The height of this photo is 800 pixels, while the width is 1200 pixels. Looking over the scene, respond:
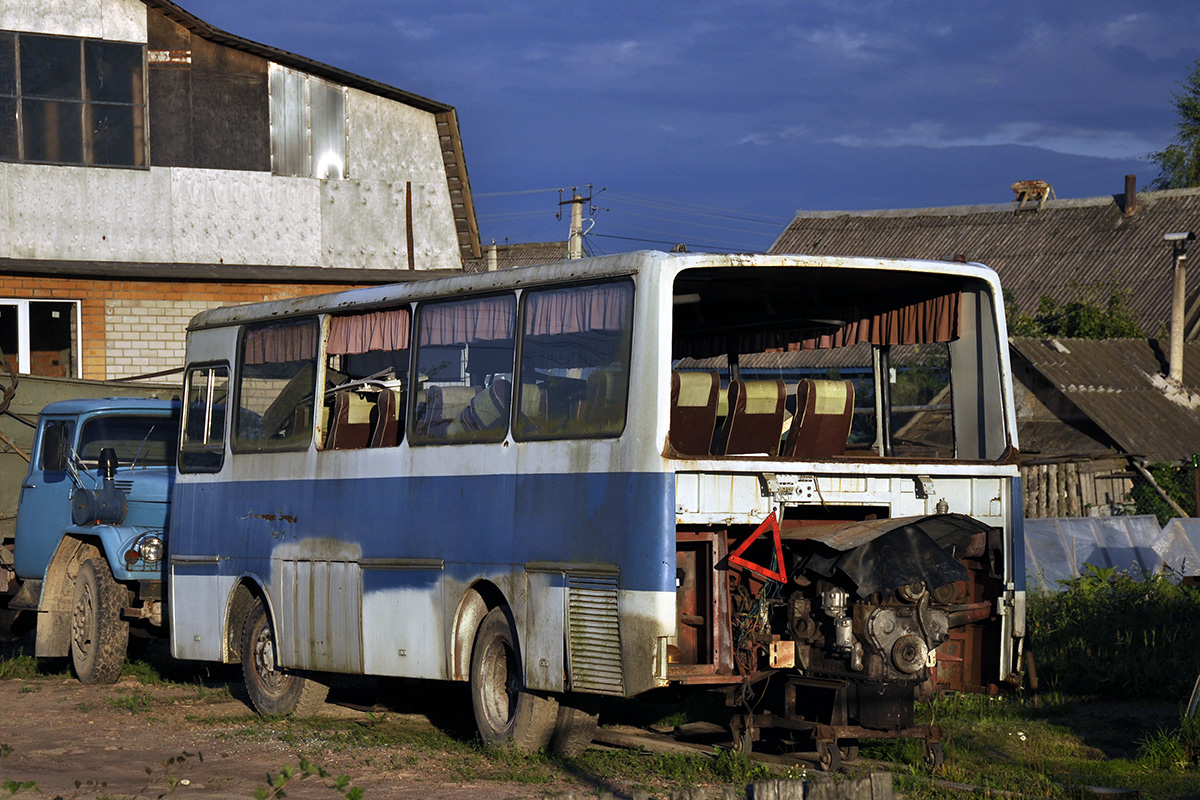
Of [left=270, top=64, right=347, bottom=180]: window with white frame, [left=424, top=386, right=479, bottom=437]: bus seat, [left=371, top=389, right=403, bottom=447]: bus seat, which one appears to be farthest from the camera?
[left=270, top=64, right=347, bottom=180]: window with white frame

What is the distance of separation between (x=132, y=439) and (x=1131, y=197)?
32.0m

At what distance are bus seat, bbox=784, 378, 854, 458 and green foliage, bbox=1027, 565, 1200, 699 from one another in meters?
3.51

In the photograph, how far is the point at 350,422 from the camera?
34.4ft

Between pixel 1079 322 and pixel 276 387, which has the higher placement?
pixel 1079 322

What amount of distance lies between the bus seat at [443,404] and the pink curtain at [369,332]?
1.68ft

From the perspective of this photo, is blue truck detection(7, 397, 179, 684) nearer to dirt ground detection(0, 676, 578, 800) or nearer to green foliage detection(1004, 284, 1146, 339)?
dirt ground detection(0, 676, 578, 800)

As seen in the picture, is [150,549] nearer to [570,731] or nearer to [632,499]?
[570,731]

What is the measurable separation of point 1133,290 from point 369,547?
29248 mm

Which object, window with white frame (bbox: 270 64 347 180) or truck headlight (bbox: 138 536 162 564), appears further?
window with white frame (bbox: 270 64 347 180)

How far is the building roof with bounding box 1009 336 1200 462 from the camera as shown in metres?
21.8

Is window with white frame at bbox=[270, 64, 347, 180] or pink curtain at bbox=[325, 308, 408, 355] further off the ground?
window with white frame at bbox=[270, 64, 347, 180]

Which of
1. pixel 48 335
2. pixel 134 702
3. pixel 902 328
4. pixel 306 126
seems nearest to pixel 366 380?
pixel 134 702

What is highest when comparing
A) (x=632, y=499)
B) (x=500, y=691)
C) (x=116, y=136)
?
(x=116, y=136)

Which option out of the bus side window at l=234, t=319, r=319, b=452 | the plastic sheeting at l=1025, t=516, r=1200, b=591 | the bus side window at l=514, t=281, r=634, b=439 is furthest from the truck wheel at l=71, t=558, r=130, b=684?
the plastic sheeting at l=1025, t=516, r=1200, b=591
